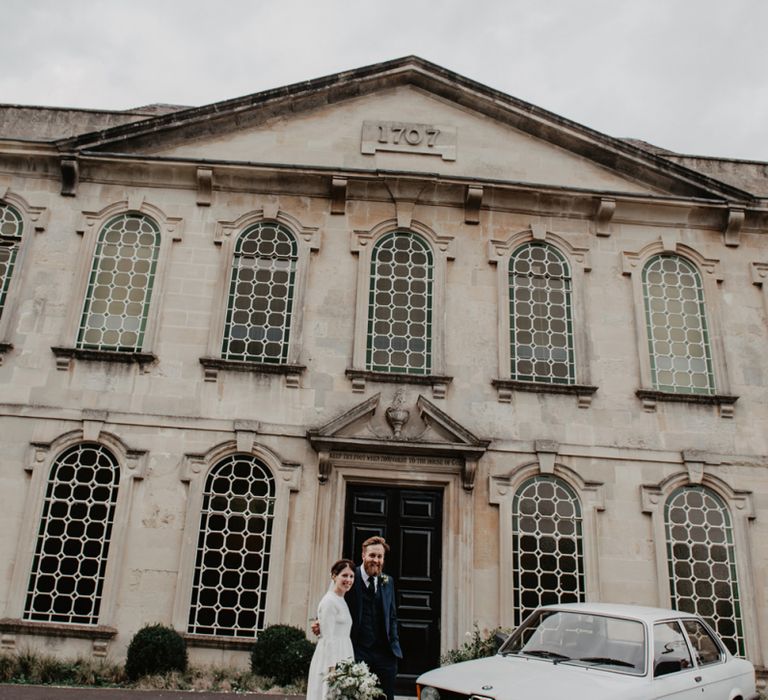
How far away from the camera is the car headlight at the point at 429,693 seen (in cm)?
627

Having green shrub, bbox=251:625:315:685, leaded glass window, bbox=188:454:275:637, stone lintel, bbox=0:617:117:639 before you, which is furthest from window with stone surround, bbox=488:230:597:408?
stone lintel, bbox=0:617:117:639

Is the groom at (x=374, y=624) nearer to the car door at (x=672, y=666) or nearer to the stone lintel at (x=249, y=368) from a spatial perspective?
the car door at (x=672, y=666)

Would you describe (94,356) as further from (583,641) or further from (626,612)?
(626,612)

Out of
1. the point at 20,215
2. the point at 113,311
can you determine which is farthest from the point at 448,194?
the point at 20,215

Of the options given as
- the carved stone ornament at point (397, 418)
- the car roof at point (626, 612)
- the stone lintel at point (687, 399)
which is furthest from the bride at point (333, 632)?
the stone lintel at point (687, 399)

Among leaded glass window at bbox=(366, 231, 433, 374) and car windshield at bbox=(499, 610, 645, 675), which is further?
leaded glass window at bbox=(366, 231, 433, 374)

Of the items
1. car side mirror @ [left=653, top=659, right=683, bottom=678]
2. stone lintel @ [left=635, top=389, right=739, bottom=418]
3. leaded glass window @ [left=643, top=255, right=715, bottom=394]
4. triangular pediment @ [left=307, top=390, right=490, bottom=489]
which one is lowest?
car side mirror @ [left=653, top=659, right=683, bottom=678]

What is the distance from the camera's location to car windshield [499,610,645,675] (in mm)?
6465

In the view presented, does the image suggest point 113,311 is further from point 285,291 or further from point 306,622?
point 306,622

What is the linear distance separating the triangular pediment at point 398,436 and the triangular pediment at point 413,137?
171 inches

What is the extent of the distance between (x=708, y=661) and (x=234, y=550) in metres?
6.58

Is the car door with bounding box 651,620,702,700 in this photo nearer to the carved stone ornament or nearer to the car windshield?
the car windshield

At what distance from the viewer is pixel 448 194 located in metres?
13.4

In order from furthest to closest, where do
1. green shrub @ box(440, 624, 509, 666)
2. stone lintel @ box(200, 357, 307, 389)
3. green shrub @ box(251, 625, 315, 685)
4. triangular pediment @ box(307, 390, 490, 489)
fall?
stone lintel @ box(200, 357, 307, 389) < triangular pediment @ box(307, 390, 490, 489) < green shrub @ box(440, 624, 509, 666) < green shrub @ box(251, 625, 315, 685)
